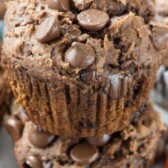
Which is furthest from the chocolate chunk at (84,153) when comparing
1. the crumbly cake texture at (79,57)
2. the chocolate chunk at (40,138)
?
the crumbly cake texture at (79,57)

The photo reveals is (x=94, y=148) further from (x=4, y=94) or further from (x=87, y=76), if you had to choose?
(x=4, y=94)

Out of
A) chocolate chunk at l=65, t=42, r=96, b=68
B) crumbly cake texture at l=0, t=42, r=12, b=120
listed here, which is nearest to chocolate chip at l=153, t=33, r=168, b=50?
chocolate chunk at l=65, t=42, r=96, b=68

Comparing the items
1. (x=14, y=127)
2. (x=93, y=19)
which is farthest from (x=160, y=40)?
(x=14, y=127)

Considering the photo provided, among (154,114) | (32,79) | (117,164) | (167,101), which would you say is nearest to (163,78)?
(167,101)

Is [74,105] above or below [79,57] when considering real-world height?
below

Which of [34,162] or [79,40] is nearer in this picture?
[79,40]

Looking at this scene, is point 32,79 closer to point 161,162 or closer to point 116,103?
point 116,103

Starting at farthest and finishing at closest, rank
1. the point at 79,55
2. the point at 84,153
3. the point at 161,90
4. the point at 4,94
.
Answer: the point at 161,90 < the point at 4,94 < the point at 84,153 < the point at 79,55

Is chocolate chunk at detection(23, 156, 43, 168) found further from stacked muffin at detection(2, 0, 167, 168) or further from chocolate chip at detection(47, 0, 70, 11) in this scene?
chocolate chip at detection(47, 0, 70, 11)
